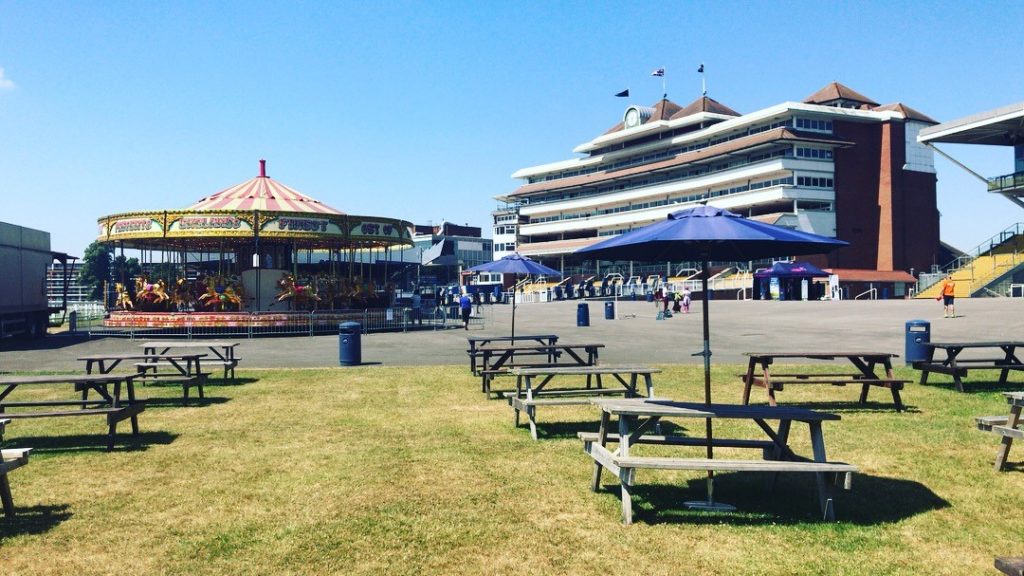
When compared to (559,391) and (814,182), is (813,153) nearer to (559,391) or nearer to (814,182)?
(814,182)

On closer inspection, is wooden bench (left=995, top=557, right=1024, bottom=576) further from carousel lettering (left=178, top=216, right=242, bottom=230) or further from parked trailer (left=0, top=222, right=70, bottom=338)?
carousel lettering (left=178, top=216, right=242, bottom=230)

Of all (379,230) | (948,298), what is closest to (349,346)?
(379,230)

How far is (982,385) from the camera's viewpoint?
12703 mm

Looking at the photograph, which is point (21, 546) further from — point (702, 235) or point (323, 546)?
point (702, 235)

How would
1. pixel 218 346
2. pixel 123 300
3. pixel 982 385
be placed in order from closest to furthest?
pixel 982 385 → pixel 218 346 → pixel 123 300

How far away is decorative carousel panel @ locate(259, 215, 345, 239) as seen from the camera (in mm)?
29141

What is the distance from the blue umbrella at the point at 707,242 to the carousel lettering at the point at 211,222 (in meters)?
24.1

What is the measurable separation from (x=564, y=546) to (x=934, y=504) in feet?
10.5

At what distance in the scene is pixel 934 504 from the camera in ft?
20.1

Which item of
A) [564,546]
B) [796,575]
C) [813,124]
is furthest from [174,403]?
[813,124]

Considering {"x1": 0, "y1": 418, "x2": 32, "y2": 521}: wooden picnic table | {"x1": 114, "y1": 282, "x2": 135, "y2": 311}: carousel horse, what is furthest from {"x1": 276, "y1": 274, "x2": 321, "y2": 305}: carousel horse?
{"x1": 0, "y1": 418, "x2": 32, "y2": 521}: wooden picnic table

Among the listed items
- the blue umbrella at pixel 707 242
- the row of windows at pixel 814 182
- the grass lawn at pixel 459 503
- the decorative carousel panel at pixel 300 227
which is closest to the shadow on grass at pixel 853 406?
the grass lawn at pixel 459 503

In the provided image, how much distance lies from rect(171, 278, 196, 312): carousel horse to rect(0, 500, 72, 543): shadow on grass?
2487cm

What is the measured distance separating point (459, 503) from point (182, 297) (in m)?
26.6
